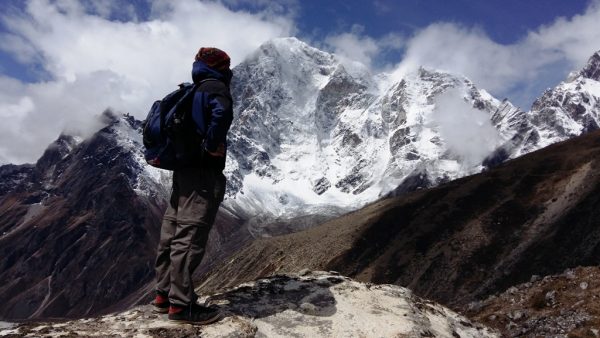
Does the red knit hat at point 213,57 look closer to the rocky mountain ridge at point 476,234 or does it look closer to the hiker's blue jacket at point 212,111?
the hiker's blue jacket at point 212,111

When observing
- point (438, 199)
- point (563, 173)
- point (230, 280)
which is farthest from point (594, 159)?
point (230, 280)

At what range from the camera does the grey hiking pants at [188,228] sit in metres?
9.84

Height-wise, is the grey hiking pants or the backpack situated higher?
the backpack

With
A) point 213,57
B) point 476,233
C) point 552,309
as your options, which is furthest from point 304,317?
point 476,233

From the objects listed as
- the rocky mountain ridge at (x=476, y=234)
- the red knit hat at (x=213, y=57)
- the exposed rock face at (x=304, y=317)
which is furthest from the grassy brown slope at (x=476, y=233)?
the red knit hat at (x=213, y=57)

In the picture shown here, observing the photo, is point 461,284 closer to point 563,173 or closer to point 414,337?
point 563,173

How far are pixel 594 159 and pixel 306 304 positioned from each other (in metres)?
97.7

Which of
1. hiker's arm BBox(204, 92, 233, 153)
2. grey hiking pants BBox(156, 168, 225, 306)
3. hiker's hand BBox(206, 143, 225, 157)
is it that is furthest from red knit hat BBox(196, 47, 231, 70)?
grey hiking pants BBox(156, 168, 225, 306)

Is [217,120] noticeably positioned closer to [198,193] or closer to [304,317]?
[198,193]

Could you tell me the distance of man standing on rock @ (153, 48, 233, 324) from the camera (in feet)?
32.0

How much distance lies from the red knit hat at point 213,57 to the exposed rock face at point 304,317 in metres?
4.71

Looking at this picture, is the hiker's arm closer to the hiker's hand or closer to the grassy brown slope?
the hiker's hand

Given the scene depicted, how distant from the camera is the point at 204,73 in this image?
10.4 m

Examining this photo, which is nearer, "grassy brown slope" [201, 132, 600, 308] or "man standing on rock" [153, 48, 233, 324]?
"man standing on rock" [153, 48, 233, 324]
